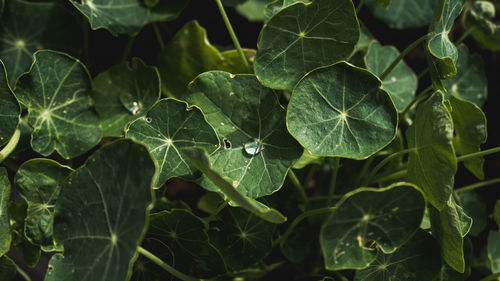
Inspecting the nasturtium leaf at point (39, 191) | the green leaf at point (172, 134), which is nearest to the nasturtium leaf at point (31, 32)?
the nasturtium leaf at point (39, 191)

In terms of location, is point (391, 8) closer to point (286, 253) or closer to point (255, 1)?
point (255, 1)

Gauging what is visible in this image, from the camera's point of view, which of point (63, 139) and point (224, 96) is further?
point (63, 139)

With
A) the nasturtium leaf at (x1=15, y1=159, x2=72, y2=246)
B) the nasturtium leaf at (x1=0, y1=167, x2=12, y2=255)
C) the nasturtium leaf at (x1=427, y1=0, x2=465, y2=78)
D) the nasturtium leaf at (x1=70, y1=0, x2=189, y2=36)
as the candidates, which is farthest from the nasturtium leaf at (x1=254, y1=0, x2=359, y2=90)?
the nasturtium leaf at (x1=0, y1=167, x2=12, y2=255)

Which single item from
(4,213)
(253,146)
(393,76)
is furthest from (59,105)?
(393,76)

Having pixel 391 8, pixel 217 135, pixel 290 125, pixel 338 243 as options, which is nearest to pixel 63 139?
pixel 217 135

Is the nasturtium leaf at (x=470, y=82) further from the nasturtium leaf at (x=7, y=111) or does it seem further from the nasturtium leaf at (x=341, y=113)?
the nasturtium leaf at (x=7, y=111)

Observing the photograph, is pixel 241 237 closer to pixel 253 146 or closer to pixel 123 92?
pixel 253 146
